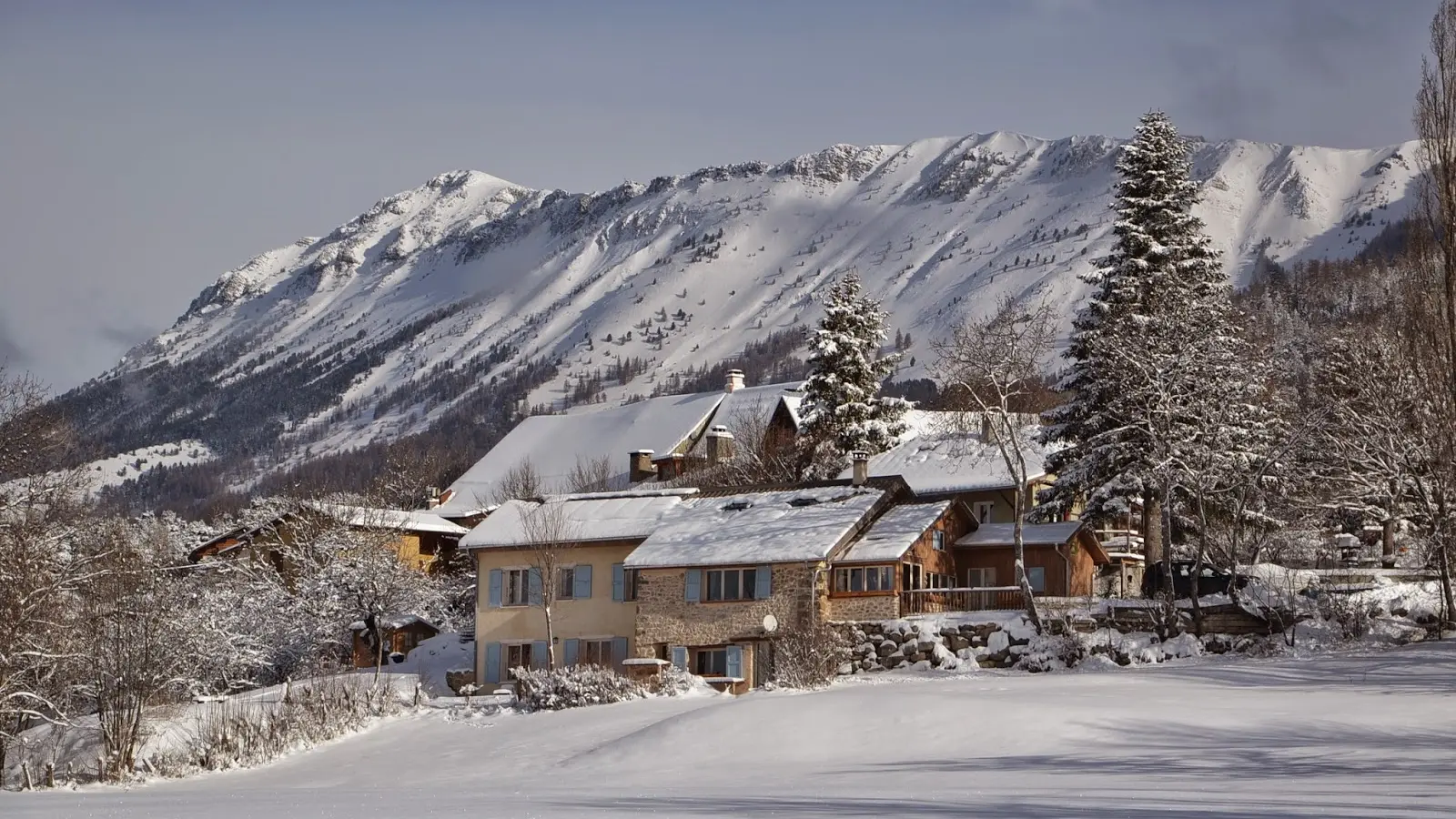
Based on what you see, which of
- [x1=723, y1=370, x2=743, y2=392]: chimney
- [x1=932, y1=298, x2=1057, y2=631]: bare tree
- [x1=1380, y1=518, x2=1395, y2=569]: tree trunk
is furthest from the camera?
[x1=723, y1=370, x2=743, y2=392]: chimney

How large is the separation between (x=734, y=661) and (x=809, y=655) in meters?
5.10

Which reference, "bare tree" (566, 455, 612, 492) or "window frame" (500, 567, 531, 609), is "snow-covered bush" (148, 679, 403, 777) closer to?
"window frame" (500, 567, 531, 609)

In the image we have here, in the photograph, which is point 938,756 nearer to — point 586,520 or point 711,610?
point 711,610

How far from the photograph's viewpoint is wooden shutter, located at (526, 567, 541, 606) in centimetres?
5097

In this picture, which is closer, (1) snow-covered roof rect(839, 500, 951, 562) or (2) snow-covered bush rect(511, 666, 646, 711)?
(2) snow-covered bush rect(511, 666, 646, 711)

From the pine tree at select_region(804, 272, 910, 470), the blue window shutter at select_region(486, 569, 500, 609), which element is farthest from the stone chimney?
the blue window shutter at select_region(486, 569, 500, 609)

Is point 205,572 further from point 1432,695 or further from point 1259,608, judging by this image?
point 1432,695

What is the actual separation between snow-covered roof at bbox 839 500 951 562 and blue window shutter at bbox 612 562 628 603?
7882 millimetres

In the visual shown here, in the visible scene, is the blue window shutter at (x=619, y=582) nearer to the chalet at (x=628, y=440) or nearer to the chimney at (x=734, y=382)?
the chalet at (x=628, y=440)

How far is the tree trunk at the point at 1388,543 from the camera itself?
172 feet

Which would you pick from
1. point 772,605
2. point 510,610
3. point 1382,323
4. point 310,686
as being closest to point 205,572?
point 510,610

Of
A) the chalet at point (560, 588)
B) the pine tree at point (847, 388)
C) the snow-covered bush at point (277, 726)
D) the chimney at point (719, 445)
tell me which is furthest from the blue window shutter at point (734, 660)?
the chimney at point (719, 445)

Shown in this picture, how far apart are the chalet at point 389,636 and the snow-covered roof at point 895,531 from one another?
1803 centimetres

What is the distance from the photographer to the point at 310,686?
42.5 m
